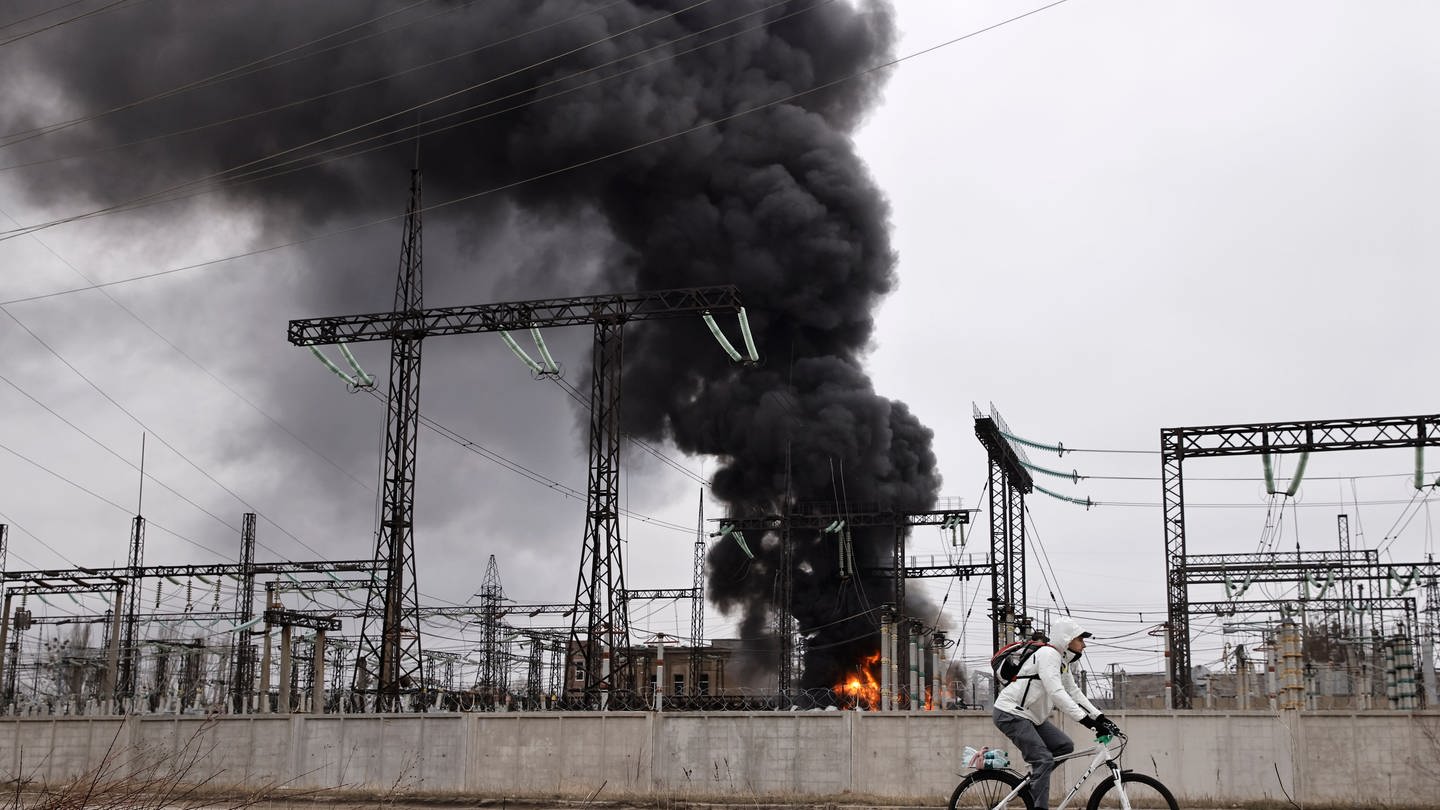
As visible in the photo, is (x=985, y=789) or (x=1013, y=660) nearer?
(x=985, y=789)

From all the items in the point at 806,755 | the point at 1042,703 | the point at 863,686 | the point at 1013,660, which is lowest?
the point at 863,686

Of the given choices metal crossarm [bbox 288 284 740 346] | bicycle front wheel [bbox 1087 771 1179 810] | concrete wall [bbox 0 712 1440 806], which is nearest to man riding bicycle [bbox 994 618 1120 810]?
bicycle front wheel [bbox 1087 771 1179 810]

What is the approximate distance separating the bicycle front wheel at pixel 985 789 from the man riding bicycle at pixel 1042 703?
19cm

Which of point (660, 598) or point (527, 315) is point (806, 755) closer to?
point (527, 315)

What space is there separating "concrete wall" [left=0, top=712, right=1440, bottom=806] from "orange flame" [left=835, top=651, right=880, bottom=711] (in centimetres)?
3606

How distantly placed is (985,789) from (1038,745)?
491 millimetres

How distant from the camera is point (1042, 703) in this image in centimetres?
902

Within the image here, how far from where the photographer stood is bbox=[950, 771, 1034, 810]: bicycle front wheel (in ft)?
29.3

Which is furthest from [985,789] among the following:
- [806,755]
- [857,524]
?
[857,524]

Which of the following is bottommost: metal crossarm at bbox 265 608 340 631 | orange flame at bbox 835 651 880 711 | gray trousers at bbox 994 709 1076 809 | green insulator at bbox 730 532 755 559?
orange flame at bbox 835 651 880 711

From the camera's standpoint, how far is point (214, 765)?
2044 cm

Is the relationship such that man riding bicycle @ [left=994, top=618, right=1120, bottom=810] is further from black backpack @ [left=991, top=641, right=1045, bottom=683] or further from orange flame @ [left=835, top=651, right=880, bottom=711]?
orange flame @ [left=835, top=651, right=880, bottom=711]

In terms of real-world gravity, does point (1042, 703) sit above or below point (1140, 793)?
above

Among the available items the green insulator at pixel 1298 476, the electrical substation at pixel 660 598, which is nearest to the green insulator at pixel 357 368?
the electrical substation at pixel 660 598
